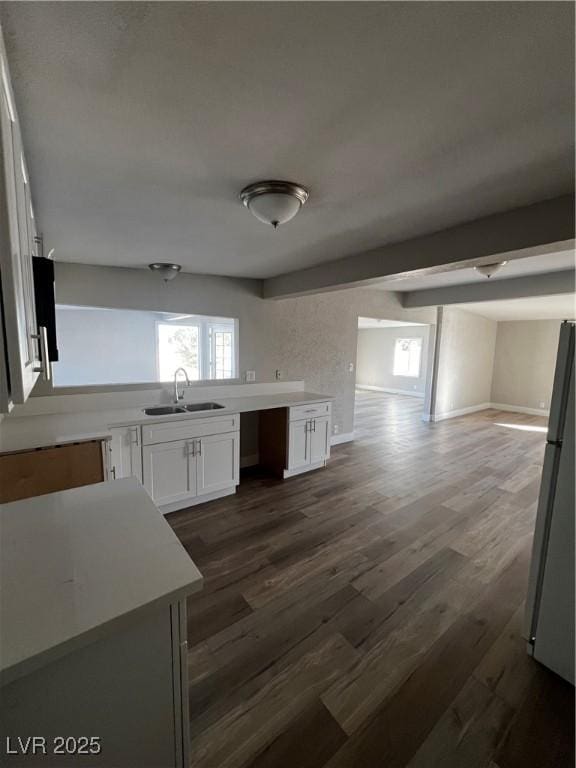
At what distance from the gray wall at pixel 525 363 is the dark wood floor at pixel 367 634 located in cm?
522

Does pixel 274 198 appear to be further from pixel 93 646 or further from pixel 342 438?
pixel 342 438

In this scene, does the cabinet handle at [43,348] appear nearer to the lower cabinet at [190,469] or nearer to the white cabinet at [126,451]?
the white cabinet at [126,451]

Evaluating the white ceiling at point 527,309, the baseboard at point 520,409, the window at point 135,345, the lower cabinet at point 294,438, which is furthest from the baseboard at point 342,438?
the baseboard at point 520,409

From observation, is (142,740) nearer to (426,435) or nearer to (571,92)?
(571,92)

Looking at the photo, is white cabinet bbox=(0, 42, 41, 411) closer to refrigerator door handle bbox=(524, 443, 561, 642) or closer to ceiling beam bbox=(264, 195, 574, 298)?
refrigerator door handle bbox=(524, 443, 561, 642)

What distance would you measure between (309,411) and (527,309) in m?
5.42

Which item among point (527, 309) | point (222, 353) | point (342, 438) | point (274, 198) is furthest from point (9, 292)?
point (527, 309)

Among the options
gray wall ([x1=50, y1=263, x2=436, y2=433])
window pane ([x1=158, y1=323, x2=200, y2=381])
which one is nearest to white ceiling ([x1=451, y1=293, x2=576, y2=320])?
gray wall ([x1=50, y1=263, x2=436, y2=433])

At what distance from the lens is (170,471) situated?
114 inches

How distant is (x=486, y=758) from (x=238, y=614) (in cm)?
123

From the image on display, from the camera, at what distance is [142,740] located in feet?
2.97

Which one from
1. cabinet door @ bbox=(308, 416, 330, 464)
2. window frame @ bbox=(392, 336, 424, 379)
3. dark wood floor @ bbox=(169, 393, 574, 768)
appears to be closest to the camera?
dark wood floor @ bbox=(169, 393, 574, 768)

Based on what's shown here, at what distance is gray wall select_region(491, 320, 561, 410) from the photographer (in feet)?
24.1

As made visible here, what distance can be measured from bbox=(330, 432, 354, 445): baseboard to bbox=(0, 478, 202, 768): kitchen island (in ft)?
13.6
